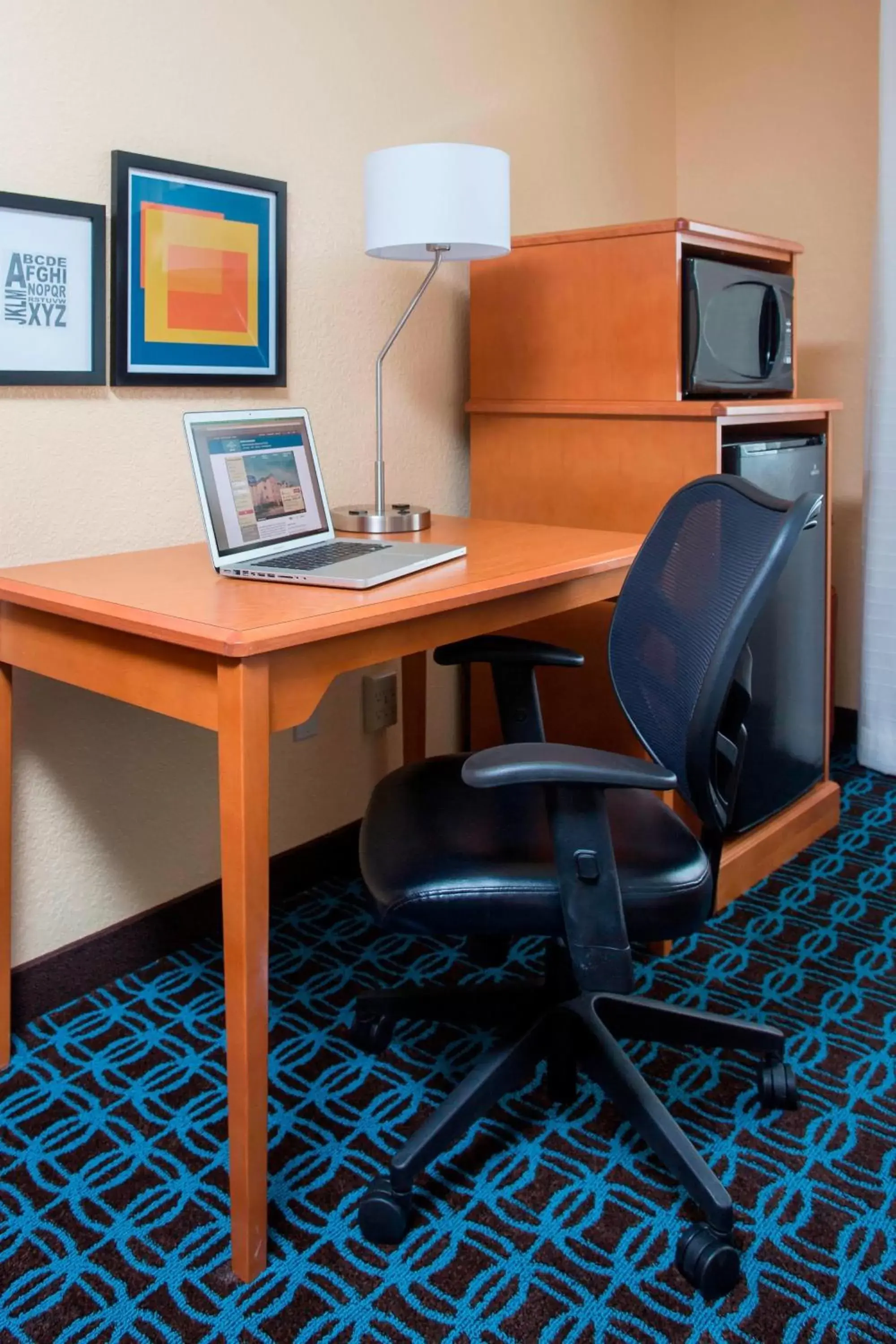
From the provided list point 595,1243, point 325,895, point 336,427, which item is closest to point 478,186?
point 336,427

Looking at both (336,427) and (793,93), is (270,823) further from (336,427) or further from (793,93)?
(793,93)

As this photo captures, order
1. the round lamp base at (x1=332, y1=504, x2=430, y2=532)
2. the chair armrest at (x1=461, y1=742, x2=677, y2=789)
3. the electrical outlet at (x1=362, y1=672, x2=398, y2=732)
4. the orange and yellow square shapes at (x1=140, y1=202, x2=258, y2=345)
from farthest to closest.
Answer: the electrical outlet at (x1=362, y1=672, x2=398, y2=732)
the round lamp base at (x1=332, y1=504, x2=430, y2=532)
the orange and yellow square shapes at (x1=140, y1=202, x2=258, y2=345)
the chair armrest at (x1=461, y1=742, x2=677, y2=789)

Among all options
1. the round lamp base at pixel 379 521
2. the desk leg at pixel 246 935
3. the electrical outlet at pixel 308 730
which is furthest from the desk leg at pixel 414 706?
the desk leg at pixel 246 935

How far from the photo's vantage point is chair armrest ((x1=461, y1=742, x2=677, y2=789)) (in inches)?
44.7

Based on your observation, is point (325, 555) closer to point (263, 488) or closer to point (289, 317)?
point (263, 488)

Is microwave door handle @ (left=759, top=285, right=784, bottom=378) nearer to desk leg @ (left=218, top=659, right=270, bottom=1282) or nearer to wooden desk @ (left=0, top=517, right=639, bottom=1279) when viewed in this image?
wooden desk @ (left=0, top=517, right=639, bottom=1279)

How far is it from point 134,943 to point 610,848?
1.07 m

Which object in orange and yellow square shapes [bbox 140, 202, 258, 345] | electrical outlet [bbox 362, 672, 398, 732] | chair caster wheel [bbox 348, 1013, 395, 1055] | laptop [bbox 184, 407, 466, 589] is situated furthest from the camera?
electrical outlet [bbox 362, 672, 398, 732]

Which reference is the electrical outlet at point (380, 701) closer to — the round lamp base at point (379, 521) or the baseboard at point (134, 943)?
the baseboard at point (134, 943)

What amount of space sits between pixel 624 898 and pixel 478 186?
1.21 metres

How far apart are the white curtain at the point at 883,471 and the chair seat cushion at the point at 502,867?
1587 mm

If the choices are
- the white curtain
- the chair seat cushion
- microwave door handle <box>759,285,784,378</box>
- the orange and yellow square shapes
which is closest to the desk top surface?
the chair seat cushion

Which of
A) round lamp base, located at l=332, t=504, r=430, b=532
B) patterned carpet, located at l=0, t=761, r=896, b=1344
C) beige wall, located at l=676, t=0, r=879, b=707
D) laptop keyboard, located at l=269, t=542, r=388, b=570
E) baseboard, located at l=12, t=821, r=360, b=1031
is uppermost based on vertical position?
beige wall, located at l=676, t=0, r=879, b=707

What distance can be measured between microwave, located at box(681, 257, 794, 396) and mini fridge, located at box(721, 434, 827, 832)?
0.44 ft
